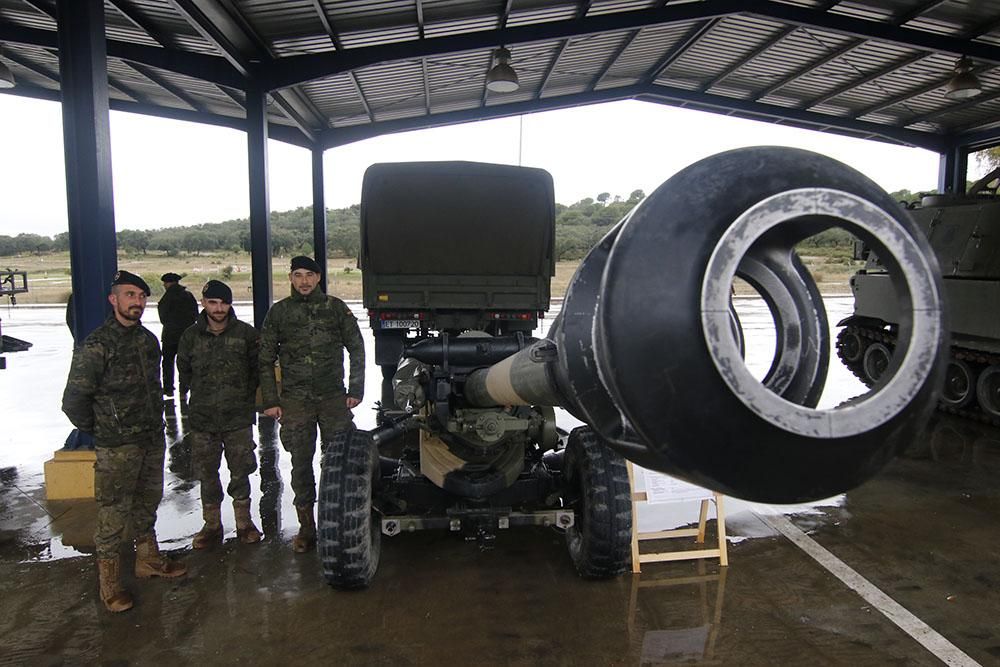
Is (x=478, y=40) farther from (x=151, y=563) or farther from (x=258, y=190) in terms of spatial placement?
(x=151, y=563)

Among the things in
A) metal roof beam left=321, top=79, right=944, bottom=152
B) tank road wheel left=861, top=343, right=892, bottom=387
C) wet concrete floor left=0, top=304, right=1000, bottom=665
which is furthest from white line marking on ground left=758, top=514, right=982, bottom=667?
metal roof beam left=321, top=79, right=944, bottom=152

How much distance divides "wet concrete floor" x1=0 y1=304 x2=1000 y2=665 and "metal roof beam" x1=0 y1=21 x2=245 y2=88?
573cm

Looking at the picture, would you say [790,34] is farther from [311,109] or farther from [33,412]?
[33,412]

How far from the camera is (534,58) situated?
11.9 metres

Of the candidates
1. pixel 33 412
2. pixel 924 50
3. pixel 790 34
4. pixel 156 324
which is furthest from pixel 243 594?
pixel 156 324

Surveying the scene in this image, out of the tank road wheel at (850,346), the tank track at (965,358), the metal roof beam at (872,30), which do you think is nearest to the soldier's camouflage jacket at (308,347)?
the tank track at (965,358)

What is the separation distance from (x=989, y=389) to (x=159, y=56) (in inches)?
466

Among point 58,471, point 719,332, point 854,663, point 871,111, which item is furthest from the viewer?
point 871,111

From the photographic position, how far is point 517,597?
4.12 m

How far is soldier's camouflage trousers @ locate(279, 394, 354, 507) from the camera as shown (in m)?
5.04

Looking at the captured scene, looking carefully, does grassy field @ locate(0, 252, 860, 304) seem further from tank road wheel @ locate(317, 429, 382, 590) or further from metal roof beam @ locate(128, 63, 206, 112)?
tank road wheel @ locate(317, 429, 382, 590)

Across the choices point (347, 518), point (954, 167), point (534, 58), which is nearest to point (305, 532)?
point (347, 518)

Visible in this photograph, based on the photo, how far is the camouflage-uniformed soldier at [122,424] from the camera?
411cm

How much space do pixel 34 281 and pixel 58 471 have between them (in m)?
44.1
